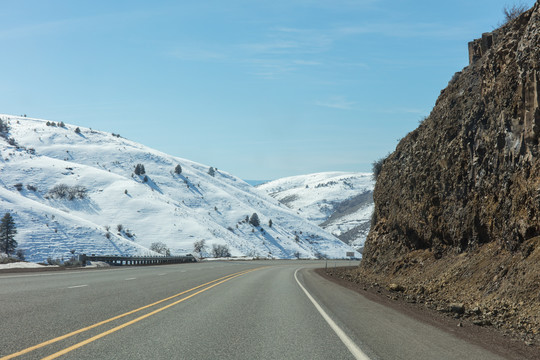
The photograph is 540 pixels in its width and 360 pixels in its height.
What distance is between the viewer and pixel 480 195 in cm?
1900

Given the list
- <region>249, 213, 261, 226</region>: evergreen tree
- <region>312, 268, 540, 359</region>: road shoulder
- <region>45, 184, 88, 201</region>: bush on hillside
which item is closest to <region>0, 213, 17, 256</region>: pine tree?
<region>45, 184, 88, 201</region>: bush on hillside

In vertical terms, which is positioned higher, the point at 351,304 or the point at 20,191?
the point at 20,191

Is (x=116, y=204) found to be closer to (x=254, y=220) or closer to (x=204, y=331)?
(x=254, y=220)

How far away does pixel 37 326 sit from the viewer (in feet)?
26.5

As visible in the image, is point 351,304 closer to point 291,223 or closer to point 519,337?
point 519,337

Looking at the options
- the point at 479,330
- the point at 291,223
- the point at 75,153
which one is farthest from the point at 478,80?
the point at 75,153

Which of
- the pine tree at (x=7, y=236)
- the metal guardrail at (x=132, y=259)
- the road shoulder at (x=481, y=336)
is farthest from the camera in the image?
the pine tree at (x=7, y=236)

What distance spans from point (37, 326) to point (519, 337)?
366 inches

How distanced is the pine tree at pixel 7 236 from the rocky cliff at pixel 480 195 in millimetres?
54897

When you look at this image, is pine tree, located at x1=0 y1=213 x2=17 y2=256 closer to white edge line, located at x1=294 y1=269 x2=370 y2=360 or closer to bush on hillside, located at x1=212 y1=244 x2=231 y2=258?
bush on hillside, located at x1=212 y1=244 x2=231 y2=258

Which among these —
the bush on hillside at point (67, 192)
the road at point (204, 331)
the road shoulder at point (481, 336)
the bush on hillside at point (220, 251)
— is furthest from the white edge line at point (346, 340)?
the bush on hillside at point (67, 192)

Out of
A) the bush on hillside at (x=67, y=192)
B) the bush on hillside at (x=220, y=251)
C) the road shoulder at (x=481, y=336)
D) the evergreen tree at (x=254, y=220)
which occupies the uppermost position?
the bush on hillside at (x=67, y=192)

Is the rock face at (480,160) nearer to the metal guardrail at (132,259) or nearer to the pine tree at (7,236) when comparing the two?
the metal guardrail at (132,259)

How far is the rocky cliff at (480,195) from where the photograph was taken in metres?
13.6
